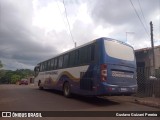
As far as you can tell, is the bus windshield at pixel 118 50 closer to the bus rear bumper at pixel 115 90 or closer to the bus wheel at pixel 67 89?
the bus rear bumper at pixel 115 90

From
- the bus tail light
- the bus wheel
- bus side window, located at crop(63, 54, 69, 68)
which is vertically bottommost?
the bus wheel

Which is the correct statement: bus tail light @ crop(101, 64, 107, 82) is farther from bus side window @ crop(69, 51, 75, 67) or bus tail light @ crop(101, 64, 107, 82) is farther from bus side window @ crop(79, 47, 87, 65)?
bus side window @ crop(69, 51, 75, 67)

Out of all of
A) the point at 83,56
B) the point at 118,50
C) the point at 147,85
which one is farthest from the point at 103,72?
the point at 147,85

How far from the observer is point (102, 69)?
942cm

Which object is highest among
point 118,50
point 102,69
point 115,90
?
point 118,50

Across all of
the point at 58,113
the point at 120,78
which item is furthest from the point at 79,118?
the point at 120,78

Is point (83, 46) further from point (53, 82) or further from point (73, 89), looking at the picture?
point (53, 82)

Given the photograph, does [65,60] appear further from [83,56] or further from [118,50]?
[118,50]

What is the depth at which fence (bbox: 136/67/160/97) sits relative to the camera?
12.5 metres

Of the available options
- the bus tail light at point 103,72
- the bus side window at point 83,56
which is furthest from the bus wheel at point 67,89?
the bus tail light at point 103,72

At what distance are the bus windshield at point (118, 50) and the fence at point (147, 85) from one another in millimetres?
2756

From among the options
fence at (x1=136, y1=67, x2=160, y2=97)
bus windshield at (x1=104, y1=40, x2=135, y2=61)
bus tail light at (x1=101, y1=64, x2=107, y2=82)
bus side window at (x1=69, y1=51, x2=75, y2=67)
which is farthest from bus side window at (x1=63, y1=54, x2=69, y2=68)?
fence at (x1=136, y1=67, x2=160, y2=97)

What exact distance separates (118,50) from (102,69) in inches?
61.4

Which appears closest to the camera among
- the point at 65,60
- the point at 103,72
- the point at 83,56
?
the point at 103,72
